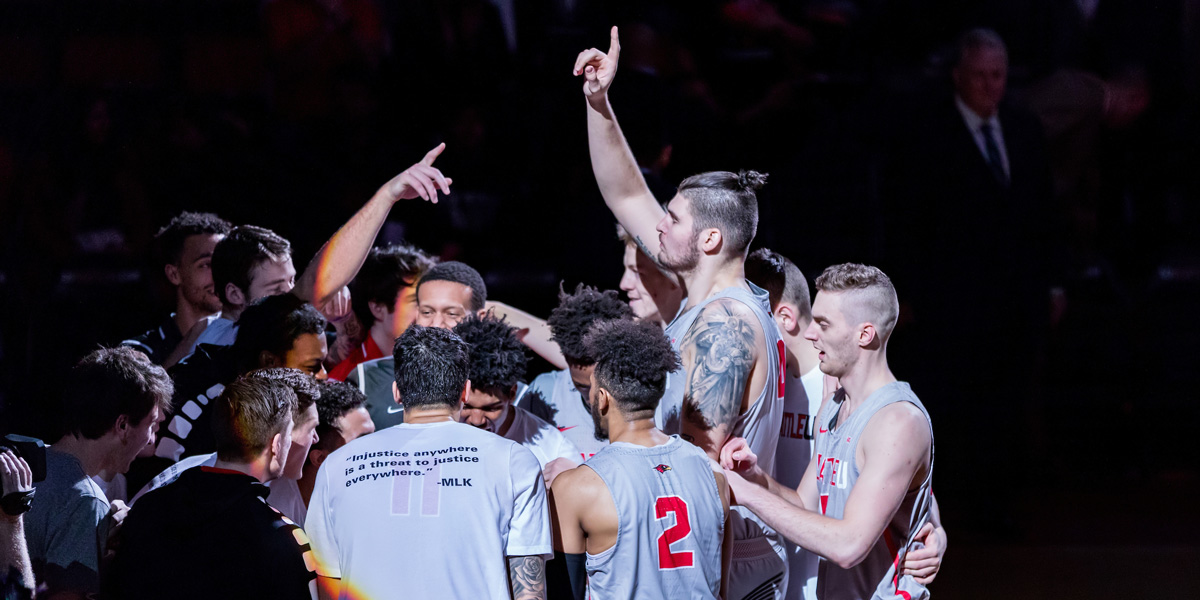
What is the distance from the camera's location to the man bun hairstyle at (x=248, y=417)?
2.68 m

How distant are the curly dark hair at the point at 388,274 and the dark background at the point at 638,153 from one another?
4.64 ft

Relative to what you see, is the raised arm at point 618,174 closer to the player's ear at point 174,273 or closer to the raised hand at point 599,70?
the raised hand at point 599,70

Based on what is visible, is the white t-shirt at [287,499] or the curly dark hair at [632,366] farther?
the white t-shirt at [287,499]

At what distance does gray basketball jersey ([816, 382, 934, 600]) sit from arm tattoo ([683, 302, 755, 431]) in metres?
0.36

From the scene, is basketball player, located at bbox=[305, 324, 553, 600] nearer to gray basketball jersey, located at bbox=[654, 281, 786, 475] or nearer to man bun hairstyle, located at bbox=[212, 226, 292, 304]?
gray basketball jersey, located at bbox=[654, 281, 786, 475]

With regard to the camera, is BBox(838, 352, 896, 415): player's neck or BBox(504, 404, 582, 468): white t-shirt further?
BBox(504, 404, 582, 468): white t-shirt

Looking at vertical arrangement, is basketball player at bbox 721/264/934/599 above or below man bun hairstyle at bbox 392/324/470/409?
below

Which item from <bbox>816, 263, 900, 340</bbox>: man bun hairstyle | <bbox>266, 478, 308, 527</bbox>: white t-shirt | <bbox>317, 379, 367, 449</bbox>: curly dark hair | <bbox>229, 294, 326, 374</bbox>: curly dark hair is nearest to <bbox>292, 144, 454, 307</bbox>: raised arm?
<bbox>229, 294, 326, 374</bbox>: curly dark hair

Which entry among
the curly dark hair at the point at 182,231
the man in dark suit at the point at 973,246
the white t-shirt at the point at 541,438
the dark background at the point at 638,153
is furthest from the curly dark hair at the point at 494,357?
the man in dark suit at the point at 973,246

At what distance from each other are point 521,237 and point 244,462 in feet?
12.9

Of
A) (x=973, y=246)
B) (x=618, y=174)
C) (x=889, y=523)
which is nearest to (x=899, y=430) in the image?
(x=889, y=523)

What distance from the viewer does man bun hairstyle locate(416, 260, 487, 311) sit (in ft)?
13.5

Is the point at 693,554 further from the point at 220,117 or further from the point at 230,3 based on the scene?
the point at 230,3

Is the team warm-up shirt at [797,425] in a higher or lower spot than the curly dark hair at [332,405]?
lower
